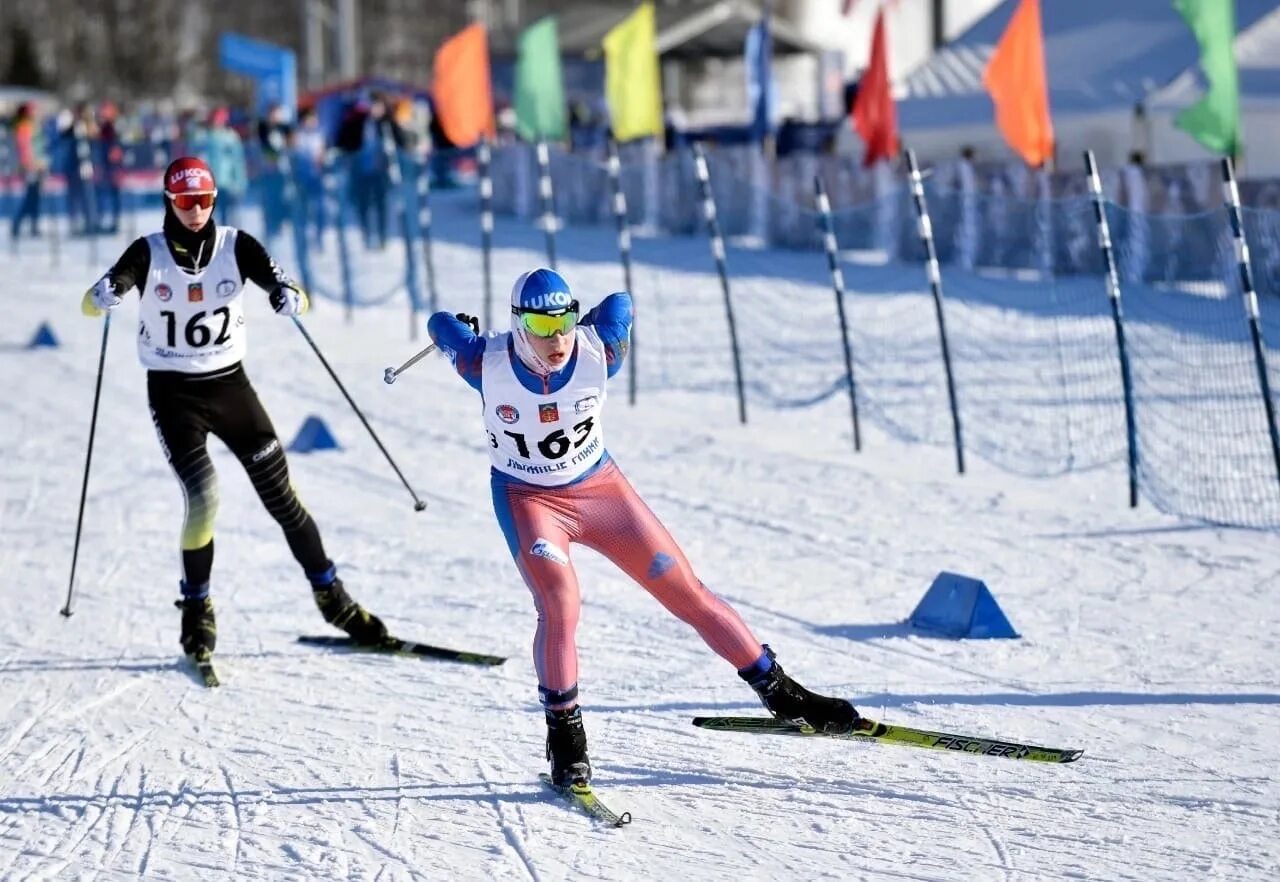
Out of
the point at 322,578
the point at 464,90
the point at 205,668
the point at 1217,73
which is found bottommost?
the point at 205,668

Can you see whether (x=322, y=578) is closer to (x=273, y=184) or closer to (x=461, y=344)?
(x=461, y=344)

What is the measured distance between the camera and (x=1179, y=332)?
14.5 meters

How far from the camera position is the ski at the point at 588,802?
5957 millimetres

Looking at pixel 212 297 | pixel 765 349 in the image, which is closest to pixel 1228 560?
pixel 212 297

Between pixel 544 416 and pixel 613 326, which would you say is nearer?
pixel 544 416

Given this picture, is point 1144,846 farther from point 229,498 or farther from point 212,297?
A: point 229,498

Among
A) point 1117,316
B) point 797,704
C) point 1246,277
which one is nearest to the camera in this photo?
point 797,704

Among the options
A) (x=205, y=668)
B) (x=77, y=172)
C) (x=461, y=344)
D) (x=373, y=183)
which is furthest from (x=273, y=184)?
(x=461, y=344)

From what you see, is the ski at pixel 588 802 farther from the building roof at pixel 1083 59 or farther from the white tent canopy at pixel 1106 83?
the building roof at pixel 1083 59

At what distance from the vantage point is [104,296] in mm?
7602

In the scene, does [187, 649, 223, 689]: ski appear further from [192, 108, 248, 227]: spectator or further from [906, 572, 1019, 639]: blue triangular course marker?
[192, 108, 248, 227]: spectator

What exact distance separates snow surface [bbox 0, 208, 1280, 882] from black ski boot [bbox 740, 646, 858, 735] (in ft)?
0.50

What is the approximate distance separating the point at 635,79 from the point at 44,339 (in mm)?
6136

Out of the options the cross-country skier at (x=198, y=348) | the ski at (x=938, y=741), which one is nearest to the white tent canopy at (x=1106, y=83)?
the cross-country skier at (x=198, y=348)
